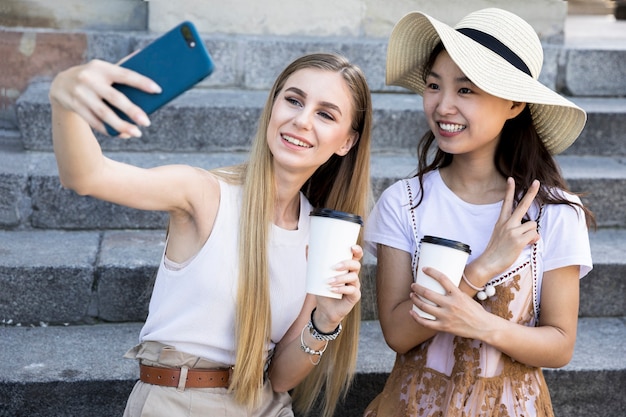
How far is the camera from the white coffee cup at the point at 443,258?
82.5 inches

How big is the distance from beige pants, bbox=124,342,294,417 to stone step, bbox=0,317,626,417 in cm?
39

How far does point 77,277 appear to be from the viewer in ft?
10.3

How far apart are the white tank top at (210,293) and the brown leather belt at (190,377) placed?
41 millimetres

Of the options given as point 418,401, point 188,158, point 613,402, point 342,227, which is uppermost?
point 342,227

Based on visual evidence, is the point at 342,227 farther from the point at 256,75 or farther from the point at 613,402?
the point at 256,75

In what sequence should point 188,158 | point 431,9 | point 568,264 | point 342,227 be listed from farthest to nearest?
point 431,9 < point 188,158 < point 568,264 < point 342,227

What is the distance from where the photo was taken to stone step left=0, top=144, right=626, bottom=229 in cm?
348

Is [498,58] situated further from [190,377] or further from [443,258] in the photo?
[190,377]

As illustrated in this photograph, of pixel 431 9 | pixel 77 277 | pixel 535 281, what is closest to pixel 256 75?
pixel 431 9

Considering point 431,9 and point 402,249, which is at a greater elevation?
point 431,9

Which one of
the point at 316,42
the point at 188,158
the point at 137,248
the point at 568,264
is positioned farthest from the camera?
the point at 316,42

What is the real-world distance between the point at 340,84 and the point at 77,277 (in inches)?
52.8

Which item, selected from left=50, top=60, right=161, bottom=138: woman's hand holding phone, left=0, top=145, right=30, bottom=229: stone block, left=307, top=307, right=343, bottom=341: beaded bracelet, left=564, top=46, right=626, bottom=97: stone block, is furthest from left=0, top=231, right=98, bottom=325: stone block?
left=564, top=46, right=626, bottom=97: stone block

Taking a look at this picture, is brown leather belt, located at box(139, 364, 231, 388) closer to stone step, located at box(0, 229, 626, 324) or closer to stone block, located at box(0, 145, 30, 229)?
stone step, located at box(0, 229, 626, 324)
